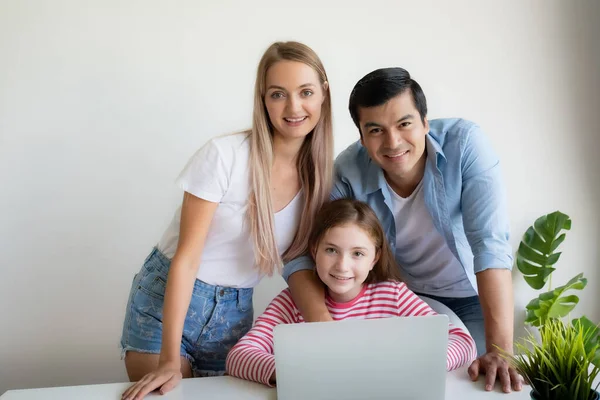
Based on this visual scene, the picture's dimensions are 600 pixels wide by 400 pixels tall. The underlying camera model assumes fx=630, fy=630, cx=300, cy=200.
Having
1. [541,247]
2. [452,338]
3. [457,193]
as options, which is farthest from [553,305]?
[452,338]

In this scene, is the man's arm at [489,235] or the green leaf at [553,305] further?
the green leaf at [553,305]

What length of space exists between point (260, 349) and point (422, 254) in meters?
0.66

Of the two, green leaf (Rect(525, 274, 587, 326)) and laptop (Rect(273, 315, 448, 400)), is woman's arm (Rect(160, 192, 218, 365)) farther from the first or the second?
green leaf (Rect(525, 274, 587, 326))

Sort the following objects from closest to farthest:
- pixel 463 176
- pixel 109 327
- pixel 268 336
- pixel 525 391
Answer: pixel 525 391 → pixel 268 336 → pixel 463 176 → pixel 109 327

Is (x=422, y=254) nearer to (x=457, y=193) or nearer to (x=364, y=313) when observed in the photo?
(x=457, y=193)

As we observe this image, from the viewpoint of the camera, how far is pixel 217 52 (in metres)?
2.41

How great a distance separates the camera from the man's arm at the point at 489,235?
165 centimetres

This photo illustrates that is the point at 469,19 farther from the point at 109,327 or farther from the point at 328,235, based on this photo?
the point at 109,327

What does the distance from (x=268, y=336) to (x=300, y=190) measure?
17.5 inches

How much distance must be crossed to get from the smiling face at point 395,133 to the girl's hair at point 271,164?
0.13m

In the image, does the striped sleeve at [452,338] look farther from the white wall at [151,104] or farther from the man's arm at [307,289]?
the white wall at [151,104]

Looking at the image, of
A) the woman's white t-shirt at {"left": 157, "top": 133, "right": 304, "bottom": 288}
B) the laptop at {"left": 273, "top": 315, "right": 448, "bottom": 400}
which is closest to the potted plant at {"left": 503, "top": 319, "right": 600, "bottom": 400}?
the laptop at {"left": 273, "top": 315, "right": 448, "bottom": 400}

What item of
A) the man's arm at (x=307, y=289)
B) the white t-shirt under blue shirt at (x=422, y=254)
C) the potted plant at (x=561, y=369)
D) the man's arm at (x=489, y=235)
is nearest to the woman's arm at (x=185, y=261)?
the man's arm at (x=307, y=289)

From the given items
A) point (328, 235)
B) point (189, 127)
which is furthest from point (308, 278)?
point (189, 127)
